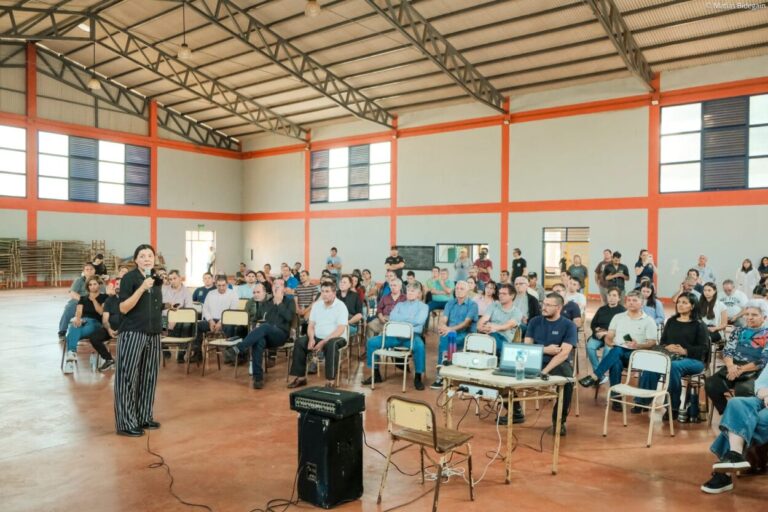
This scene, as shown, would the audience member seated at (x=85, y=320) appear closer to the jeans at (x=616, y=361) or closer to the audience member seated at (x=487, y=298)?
the audience member seated at (x=487, y=298)

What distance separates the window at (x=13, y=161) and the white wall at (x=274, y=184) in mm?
8264

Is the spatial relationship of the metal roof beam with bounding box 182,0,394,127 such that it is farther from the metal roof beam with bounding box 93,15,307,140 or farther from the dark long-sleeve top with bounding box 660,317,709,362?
the dark long-sleeve top with bounding box 660,317,709,362

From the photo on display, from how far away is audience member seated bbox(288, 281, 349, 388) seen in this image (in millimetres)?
6379

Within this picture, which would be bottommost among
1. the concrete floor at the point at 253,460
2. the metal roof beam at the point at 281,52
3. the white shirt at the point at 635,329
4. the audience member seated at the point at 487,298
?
the concrete floor at the point at 253,460

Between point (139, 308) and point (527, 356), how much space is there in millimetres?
3239

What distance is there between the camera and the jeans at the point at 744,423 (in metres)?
3.71

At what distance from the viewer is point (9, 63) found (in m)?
17.8

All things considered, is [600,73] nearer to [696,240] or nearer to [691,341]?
[696,240]

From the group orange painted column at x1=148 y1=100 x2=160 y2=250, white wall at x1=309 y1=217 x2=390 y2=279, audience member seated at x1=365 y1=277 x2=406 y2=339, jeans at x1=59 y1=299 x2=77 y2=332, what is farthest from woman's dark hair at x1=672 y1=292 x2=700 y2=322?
orange painted column at x1=148 y1=100 x2=160 y2=250

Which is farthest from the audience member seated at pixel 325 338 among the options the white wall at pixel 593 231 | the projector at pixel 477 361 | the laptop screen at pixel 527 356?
the white wall at pixel 593 231

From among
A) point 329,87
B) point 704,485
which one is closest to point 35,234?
point 329,87

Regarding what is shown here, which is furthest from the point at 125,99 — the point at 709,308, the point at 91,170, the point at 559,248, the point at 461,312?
the point at 709,308

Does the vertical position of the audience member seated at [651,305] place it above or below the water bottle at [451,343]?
above

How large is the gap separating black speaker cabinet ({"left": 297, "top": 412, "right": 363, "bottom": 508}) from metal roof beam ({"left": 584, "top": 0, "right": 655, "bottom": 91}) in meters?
9.90
